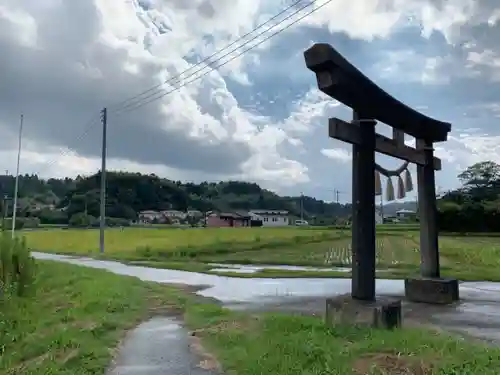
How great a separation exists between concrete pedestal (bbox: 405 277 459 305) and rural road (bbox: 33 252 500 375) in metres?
0.28

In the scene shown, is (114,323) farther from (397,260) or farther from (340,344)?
(397,260)

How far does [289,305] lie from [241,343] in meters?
3.82

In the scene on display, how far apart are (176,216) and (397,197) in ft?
226

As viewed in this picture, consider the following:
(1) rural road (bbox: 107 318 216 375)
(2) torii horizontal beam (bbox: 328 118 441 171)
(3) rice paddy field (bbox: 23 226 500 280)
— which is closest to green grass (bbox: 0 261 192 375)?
(1) rural road (bbox: 107 318 216 375)

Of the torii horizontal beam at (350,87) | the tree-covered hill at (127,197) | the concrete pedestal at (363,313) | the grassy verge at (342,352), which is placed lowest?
the grassy verge at (342,352)

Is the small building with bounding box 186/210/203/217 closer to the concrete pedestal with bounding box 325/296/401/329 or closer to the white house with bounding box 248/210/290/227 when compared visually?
the white house with bounding box 248/210/290/227

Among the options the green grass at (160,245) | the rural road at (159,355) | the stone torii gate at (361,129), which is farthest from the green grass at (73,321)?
the green grass at (160,245)

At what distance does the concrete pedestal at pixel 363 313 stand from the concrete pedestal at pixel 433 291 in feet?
11.3

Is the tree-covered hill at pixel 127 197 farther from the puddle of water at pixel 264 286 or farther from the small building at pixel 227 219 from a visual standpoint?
the puddle of water at pixel 264 286

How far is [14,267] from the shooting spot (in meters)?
11.2

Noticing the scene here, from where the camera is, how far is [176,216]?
3017 inches

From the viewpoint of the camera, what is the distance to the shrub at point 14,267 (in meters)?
10.9

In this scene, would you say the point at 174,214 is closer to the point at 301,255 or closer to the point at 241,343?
the point at 301,255

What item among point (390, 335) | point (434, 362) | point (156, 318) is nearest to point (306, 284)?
point (156, 318)
